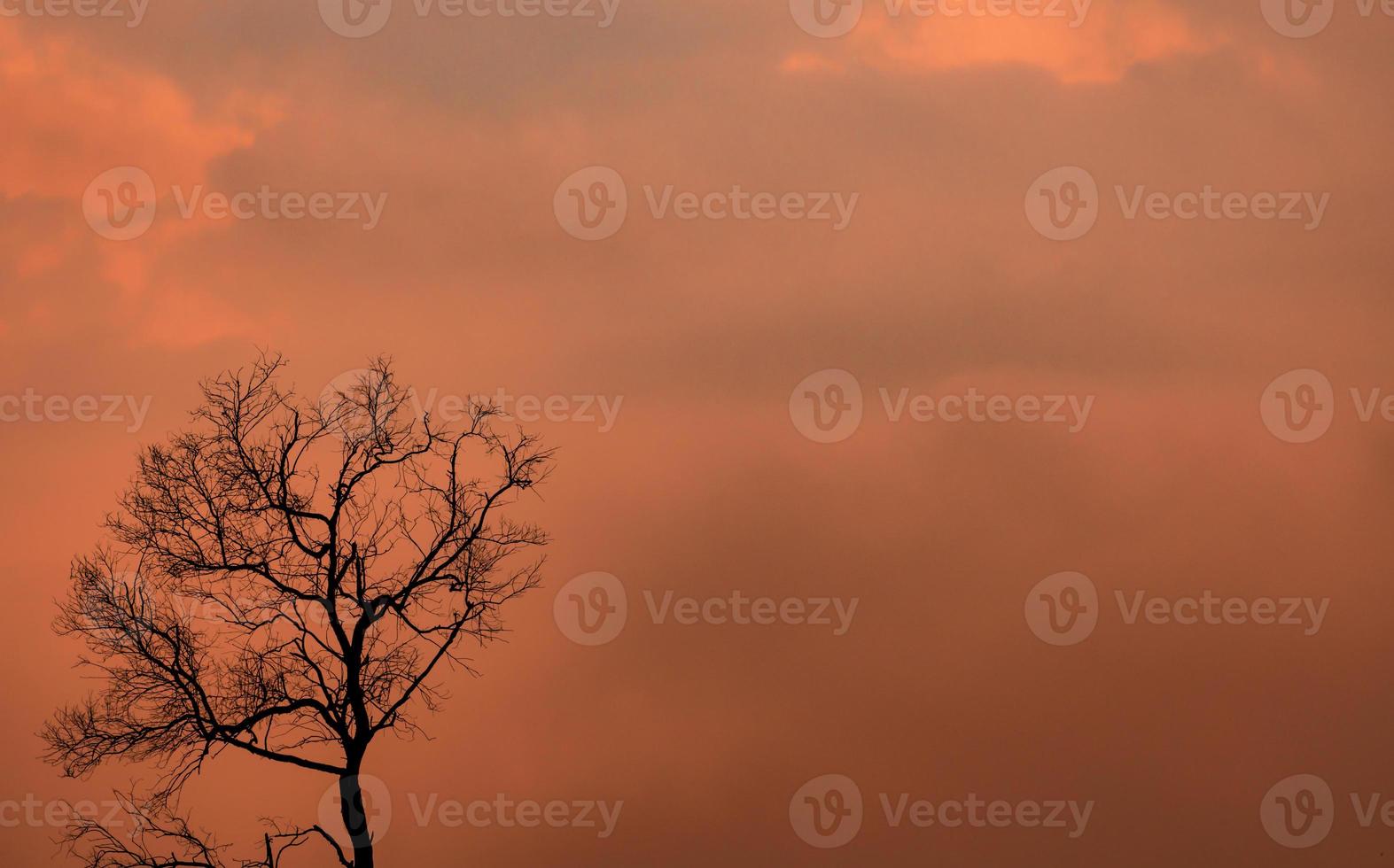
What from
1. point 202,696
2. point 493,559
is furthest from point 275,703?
point 493,559

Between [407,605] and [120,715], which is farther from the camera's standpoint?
[407,605]

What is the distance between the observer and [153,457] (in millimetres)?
12875

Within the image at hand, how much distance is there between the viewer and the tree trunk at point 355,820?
1275 cm

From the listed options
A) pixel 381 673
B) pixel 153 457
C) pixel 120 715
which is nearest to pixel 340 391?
pixel 153 457

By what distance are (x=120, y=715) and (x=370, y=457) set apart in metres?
3.43

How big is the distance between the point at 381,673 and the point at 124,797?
108 inches

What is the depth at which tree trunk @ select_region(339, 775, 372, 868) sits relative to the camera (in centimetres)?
1275

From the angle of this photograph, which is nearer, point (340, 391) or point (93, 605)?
point (93, 605)

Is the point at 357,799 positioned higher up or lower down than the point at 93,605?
lower down

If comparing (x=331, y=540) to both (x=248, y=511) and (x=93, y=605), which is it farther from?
(x=93, y=605)

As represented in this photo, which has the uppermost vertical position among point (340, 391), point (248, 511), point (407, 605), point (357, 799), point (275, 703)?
point (340, 391)

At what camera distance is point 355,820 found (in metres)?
12.8

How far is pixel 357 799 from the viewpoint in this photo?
1291 centimetres

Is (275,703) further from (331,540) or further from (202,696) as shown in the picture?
(331,540)
